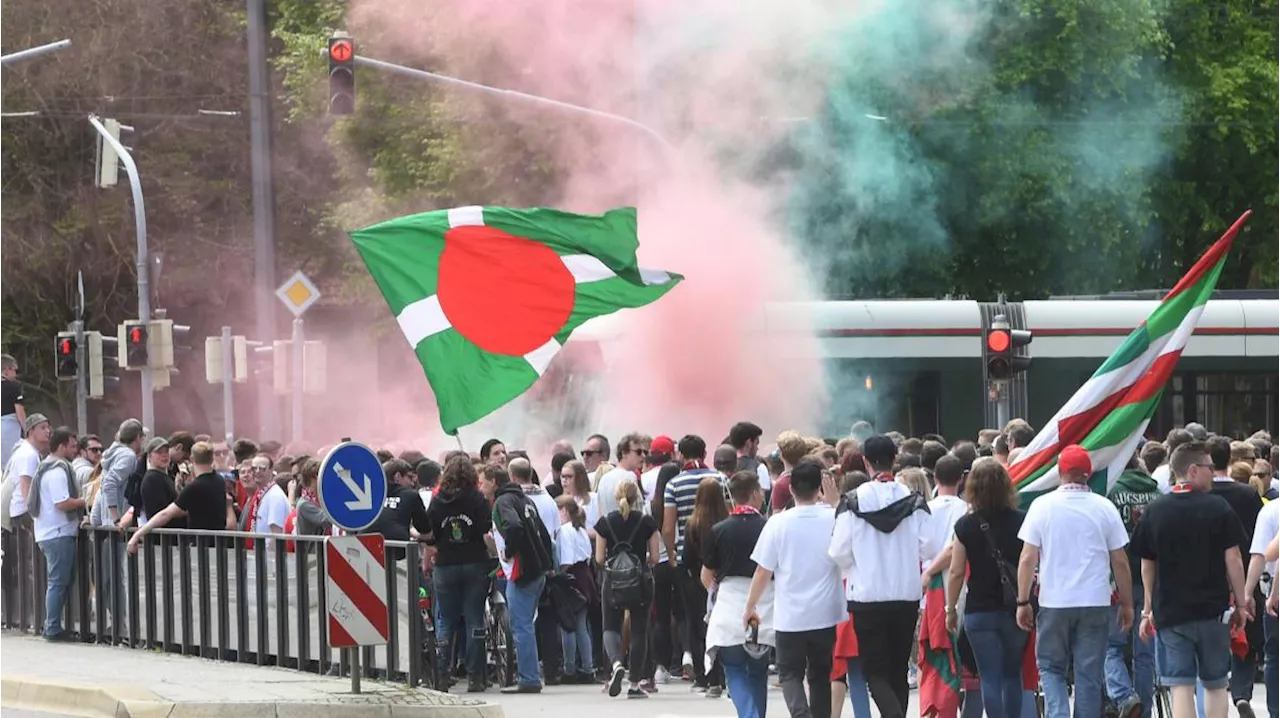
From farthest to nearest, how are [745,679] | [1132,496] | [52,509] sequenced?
[52,509]
[1132,496]
[745,679]

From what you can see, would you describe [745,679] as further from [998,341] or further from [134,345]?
[134,345]

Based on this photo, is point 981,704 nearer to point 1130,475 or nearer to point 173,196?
point 1130,475

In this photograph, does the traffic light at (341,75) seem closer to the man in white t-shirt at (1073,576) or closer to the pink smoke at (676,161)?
the pink smoke at (676,161)

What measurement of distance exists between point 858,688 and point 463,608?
12.7ft

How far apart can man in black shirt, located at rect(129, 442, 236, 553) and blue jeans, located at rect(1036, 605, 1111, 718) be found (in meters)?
6.89

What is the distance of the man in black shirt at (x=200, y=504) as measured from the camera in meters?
15.9

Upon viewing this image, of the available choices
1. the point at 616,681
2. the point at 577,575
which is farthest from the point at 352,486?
the point at 577,575

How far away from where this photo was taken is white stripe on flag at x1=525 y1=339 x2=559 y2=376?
15.2m

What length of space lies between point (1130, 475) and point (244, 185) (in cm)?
3176

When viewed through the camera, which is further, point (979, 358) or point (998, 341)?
point (979, 358)

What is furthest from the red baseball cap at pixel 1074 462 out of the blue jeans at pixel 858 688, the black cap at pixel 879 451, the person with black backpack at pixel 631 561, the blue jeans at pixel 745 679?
the person with black backpack at pixel 631 561

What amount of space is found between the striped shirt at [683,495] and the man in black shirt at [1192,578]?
3.67 m

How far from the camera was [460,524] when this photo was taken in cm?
1486

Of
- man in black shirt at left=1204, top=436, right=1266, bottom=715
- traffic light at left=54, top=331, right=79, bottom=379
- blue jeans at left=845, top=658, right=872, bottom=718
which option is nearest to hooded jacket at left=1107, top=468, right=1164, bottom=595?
man in black shirt at left=1204, top=436, right=1266, bottom=715
